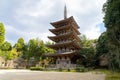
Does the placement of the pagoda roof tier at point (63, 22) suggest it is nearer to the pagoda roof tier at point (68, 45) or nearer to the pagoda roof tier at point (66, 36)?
the pagoda roof tier at point (66, 36)

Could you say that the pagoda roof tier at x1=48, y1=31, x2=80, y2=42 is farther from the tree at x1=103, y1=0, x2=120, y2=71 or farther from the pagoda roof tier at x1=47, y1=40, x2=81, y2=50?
the tree at x1=103, y1=0, x2=120, y2=71

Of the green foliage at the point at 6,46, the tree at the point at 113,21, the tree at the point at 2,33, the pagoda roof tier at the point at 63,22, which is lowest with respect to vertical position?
the tree at the point at 113,21

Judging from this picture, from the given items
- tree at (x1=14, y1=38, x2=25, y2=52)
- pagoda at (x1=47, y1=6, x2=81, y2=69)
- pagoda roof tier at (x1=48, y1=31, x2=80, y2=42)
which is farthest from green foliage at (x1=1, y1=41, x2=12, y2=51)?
pagoda roof tier at (x1=48, y1=31, x2=80, y2=42)

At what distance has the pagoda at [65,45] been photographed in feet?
98.0

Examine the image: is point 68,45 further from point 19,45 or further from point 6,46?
point 6,46

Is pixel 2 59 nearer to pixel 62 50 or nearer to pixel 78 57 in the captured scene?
pixel 62 50

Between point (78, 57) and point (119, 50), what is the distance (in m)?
17.6

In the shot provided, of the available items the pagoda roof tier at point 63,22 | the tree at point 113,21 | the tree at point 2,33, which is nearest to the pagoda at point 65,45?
the pagoda roof tier at point 63,22

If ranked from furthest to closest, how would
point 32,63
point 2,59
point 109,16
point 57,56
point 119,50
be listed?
point 32,63 → point 2,59 → point 57,56 → point 119,50 → point 109,16

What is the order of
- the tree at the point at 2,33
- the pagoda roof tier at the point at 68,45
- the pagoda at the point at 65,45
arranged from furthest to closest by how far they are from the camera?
the tree at the point at 2,33
the pagoda at the point at 65,45
the pagoda roof tier at the point at 68,45

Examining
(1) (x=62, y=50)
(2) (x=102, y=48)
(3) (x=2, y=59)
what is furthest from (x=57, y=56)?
(3) (x=2, y=59)

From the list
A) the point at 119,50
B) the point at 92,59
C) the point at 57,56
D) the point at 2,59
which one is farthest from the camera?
the point at 2,59

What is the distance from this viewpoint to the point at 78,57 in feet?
105

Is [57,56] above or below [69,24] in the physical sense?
below
